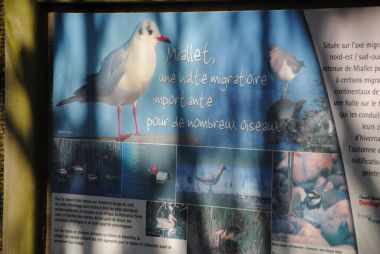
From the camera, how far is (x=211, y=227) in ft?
8.96

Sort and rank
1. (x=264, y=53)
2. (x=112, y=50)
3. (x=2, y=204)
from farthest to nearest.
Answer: (x=2, y=204), (x=112, y=50), (x=264, y=53)

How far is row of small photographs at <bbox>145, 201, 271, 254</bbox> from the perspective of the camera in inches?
105

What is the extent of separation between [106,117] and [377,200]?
1443 mm

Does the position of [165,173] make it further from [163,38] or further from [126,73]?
[163,38]

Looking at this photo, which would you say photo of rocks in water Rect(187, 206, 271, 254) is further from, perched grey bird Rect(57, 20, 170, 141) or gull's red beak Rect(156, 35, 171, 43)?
gull's red beak Rect(156, 35, 171, 43)

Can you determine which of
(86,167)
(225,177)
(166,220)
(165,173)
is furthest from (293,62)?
(86,167)

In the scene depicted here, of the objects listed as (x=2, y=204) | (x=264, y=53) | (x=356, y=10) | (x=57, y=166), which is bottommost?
(x=2, y=204)

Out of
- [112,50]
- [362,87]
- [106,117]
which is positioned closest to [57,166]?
[106,117]

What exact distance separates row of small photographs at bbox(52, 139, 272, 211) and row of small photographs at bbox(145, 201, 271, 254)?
0.14 feet

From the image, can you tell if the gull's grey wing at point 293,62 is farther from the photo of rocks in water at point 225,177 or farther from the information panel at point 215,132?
the photo of rocks in water at point 225,177

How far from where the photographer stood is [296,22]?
2.57 metres

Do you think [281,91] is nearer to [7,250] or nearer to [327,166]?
[327,166]

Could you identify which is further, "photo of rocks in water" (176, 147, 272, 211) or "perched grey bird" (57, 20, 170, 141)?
"perched grey bird" (57, 20, 170, 141)

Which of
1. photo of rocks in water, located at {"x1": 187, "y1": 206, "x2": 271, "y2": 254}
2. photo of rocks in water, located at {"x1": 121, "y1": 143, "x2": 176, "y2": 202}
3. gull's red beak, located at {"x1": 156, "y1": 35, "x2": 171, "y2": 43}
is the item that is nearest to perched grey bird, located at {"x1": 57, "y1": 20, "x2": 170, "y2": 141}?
gull's red beak, located at {"x1": 156, "y1": 35, "x2": 171, "y2": 43}
